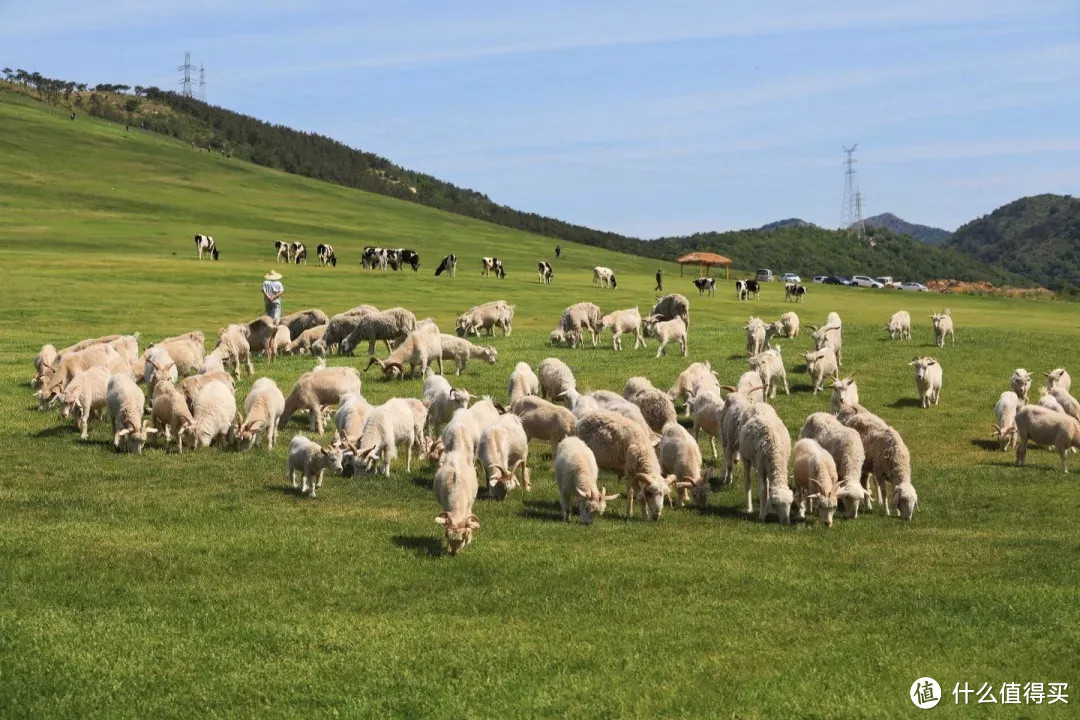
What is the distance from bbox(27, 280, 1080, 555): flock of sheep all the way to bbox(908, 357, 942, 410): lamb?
1.8 inches

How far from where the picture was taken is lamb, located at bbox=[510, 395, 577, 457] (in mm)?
18000

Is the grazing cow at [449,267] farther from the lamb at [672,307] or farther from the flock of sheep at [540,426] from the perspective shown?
the flock of sheep at [540,426]

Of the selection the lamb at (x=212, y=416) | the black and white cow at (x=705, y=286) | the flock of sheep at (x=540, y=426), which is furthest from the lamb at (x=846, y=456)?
the black and white cow at (x=705, y=286)

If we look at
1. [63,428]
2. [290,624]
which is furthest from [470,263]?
[290,624]

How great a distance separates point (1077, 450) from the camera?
2078 cm

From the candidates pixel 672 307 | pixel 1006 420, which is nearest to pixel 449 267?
pixel 672 307

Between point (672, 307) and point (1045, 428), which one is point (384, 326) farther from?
point (1045, 428)

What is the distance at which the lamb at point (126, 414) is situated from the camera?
59.5ft

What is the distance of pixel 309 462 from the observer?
1541 centimetres

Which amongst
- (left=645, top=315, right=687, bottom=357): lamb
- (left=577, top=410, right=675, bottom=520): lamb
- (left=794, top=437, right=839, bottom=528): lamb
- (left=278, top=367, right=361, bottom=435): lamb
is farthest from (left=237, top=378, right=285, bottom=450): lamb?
(left=645, top=315, right=687, bottom=357): lamb

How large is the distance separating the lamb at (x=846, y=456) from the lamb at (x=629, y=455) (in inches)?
97.3

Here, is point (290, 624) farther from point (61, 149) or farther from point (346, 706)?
point (61, 149)

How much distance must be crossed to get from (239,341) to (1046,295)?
62.4m

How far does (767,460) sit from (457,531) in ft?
17.5
